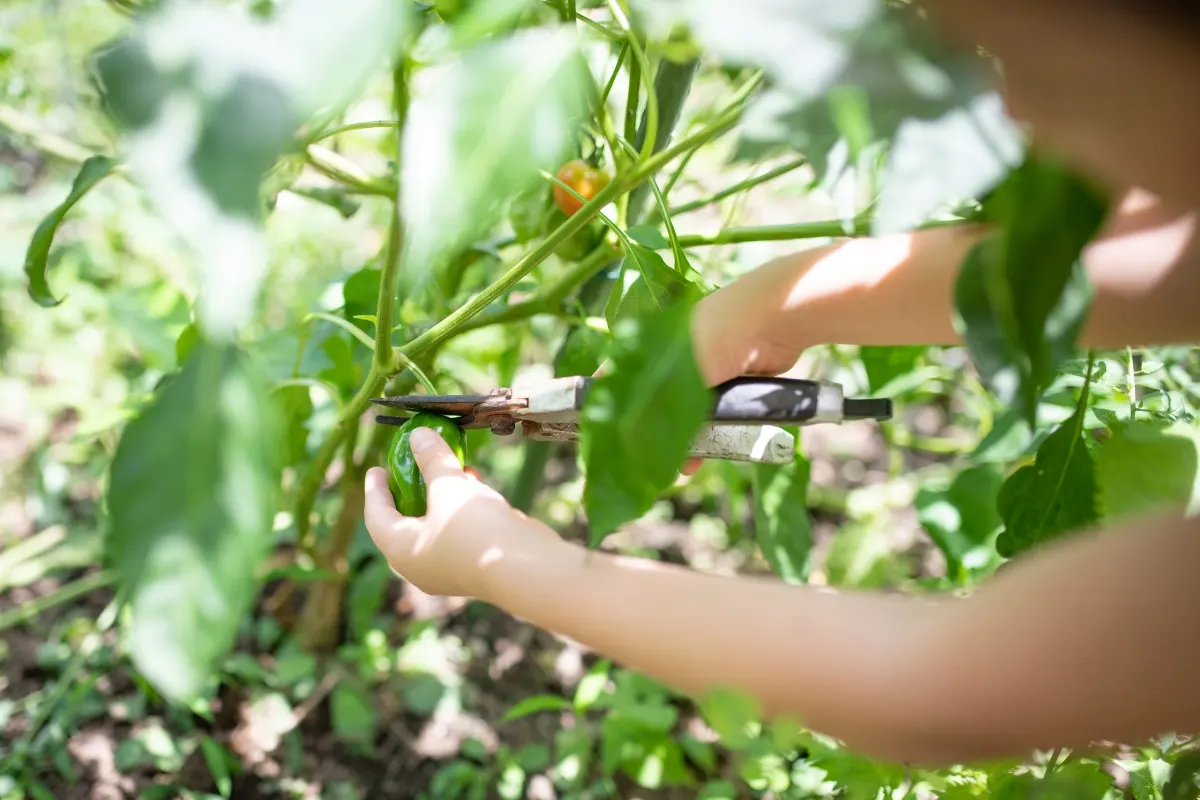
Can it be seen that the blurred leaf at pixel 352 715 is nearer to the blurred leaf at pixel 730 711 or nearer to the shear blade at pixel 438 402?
the shear blade at pixel 438 402

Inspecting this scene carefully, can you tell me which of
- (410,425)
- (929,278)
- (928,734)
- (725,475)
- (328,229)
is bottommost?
(328,229)

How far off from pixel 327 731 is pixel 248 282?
1.14 meters

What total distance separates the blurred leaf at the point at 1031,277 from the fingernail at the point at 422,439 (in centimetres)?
41

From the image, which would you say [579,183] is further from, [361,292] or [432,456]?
[432,456]

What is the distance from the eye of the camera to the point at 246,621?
4.73 feet

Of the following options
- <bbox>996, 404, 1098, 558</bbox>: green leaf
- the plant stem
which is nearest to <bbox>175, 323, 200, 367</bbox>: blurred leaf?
<bbox>996, 404, 1098, 558</bbox>: green leaf

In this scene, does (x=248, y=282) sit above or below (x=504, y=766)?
above

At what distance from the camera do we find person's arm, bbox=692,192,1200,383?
62 centimetres

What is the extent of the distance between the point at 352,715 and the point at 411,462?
0.69 m

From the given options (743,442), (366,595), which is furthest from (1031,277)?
(366,595)

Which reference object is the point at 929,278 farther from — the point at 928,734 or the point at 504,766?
the point at 504,766

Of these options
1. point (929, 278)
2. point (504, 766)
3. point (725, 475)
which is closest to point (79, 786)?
point (504, 766)

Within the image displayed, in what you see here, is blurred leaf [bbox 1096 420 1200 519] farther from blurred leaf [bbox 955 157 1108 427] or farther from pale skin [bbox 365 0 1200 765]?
blurred leaf [bbox 955 157 1108 427]

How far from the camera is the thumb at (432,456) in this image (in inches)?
27.3
